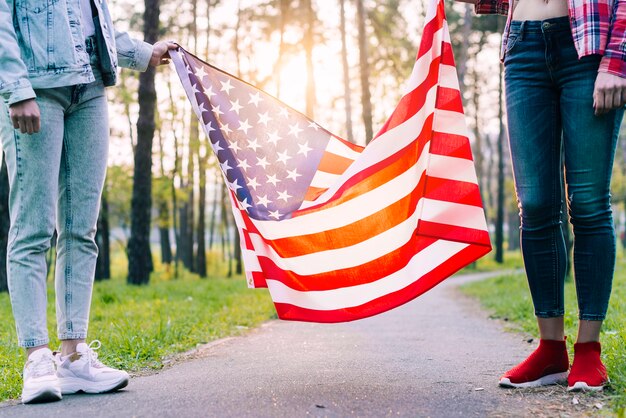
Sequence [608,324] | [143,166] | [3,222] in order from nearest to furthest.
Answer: [608,324], [3,222], [143,166]

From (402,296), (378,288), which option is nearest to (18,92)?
(378,288)

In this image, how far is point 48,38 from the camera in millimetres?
3482

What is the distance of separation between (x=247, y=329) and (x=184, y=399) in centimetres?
412

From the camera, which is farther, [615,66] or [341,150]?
[341,150]

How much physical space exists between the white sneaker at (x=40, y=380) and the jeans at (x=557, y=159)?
2471mm

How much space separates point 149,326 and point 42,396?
3254 mm

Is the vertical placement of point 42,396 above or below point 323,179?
below

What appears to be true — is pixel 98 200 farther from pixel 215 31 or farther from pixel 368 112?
pixel 215 31

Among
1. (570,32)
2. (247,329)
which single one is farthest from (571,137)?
(247,329)

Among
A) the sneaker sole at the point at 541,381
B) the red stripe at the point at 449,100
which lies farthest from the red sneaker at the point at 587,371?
the red stripe at the point at 449,100

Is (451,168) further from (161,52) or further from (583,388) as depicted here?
(161,52)

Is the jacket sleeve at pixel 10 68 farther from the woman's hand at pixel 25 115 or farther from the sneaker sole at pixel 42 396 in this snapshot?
the sneaker sole at pixel 42 396

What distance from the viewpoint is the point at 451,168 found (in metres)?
3.64

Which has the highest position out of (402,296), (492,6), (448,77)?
(492,6)
